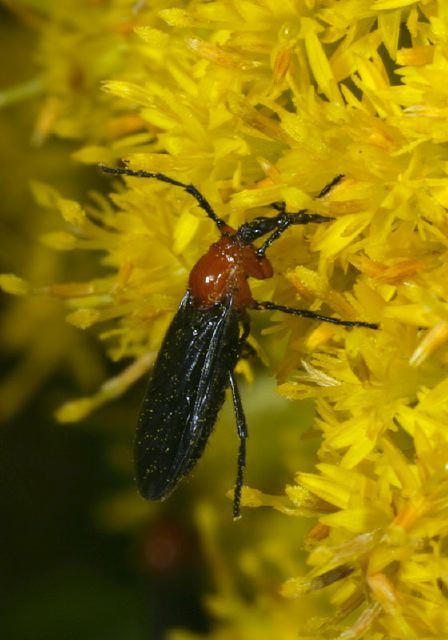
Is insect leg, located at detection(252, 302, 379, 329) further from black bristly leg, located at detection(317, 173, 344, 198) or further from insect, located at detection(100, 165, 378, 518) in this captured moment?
black bristly leg, located at detection(317, 173, 344, 198)

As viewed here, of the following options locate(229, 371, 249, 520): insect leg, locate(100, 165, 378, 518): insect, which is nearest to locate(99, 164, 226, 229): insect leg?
locate(100, 165, 378, 518): insect

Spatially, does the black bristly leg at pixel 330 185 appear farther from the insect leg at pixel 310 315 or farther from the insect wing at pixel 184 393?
the insect wing at pixel 184 393

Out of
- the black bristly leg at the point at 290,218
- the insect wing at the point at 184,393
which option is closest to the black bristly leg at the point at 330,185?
the black bristly leg at the point at 290,218

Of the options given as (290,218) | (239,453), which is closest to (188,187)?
(290,218)

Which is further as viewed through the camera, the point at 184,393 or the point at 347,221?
the point at 184,393

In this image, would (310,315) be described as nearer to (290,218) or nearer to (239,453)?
(290,218)

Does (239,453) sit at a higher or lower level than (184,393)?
lower

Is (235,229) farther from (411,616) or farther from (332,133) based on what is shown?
(411,616)
